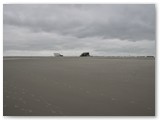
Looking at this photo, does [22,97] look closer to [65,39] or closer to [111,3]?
[65,39]

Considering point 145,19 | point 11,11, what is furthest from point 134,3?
point 11,11

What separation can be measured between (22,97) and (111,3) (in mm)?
2915

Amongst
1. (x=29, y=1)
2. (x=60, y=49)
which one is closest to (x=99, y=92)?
(x=60, y=49)

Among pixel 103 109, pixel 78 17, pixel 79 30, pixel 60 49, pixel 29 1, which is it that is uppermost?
pixel 29 1

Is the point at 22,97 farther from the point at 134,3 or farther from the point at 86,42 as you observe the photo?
the point at 134,3

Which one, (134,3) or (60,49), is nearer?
(134,3)

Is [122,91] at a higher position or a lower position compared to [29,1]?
lower

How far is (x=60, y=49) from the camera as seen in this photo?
4.60 meters

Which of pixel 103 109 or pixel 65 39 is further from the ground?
pixel 65 39

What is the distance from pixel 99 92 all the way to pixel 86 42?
1548 mm

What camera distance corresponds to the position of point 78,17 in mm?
4109

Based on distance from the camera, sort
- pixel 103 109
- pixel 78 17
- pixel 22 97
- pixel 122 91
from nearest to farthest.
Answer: pixel 103 109 → pixel 22 97 → pixel 122 91 → pixel 78 17

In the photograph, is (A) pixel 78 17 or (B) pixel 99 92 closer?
(B) pixel 99 92

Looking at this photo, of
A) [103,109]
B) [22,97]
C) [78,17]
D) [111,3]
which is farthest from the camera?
[78,17]
